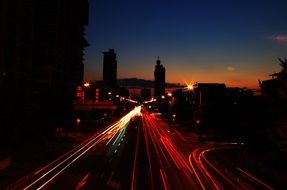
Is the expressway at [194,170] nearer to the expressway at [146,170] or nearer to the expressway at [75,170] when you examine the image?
the expressway at [146,170]

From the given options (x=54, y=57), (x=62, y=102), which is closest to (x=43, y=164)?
(x=62, y=102)

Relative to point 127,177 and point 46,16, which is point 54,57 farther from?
point 127,177

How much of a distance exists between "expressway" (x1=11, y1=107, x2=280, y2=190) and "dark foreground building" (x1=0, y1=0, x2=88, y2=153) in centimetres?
588

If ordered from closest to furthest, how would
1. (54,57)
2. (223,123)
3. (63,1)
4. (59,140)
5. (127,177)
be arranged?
(127,177), (59,140), (223,123), (54,57), (63,1)

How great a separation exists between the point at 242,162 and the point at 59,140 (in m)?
27.1

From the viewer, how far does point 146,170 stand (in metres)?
35.4

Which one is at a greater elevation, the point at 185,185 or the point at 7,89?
the point at 7,89

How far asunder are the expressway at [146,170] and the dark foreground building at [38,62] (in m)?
5.88

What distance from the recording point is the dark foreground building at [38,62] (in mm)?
41719

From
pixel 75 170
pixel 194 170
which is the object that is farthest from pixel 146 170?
pixel 75 170

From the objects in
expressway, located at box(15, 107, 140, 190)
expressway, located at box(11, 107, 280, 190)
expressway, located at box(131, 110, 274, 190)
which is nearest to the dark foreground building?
expressway, located at box(15, 107, 140, 190)

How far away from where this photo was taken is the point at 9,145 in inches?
1538

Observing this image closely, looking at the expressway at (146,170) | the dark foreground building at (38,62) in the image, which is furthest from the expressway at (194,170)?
the dark foreground building at (38,62)

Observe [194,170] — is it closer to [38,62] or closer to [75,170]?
[75,170]
